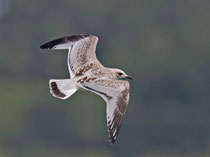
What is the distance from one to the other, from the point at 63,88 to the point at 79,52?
1420 millimetres

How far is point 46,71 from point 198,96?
7380 mm

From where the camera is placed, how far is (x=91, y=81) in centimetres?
1370

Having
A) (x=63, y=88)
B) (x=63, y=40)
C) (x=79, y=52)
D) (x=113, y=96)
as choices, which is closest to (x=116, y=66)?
(x=63, y=40)

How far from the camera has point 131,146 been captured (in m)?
44.9

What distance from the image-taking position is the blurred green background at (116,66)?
43.9 m

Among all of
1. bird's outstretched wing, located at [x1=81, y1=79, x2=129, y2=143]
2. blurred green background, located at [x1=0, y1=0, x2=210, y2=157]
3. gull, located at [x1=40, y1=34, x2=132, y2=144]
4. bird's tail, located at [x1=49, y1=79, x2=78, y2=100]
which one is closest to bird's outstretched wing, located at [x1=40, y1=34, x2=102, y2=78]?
gull, located at [x1=40, y1=34, x2=132, y2=144]

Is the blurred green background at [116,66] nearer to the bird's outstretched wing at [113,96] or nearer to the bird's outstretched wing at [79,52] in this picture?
the bird's outstretched wing at [79,52]

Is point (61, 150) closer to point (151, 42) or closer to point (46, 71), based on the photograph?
point (46, 71)

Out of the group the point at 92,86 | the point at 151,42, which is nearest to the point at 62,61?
the point at 151,42

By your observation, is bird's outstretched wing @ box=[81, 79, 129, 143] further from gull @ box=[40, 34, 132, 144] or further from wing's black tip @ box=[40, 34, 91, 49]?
wing's black tip @ box=[40, 34, 91, 49]

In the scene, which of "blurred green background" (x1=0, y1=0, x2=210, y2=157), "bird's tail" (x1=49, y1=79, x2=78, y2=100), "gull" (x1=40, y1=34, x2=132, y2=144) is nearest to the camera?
"gull" (x1=40, y1=34, x2=132, y2=144)

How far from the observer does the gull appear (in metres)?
13.2

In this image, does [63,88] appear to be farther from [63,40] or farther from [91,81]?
[63,40]

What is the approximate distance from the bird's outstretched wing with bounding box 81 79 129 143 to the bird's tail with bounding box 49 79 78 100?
0.18 m
